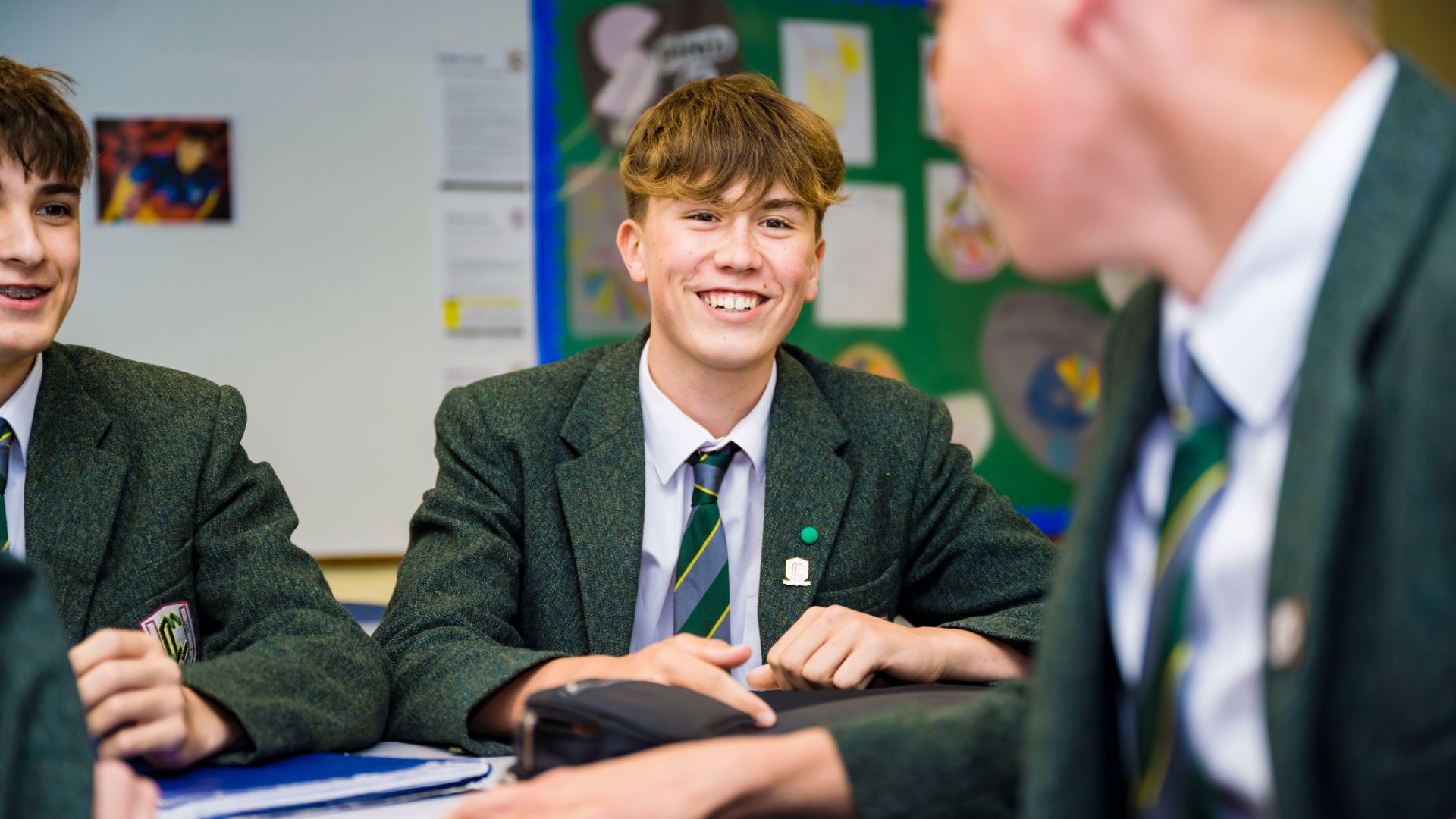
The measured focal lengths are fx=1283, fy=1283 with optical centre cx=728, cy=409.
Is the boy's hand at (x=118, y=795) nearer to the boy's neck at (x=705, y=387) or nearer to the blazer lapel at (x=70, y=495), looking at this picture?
the blazer lapel at (x=70, y=495)

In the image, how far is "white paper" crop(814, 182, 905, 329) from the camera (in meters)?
3.16

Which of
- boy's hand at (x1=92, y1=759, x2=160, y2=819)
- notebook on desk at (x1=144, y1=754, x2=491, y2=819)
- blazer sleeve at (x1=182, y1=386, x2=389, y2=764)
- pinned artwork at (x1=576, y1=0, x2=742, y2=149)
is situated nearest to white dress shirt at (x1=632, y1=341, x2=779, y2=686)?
blazer sleeve at (x1=182, y1=386, x2=389, y2=764)

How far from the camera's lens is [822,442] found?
1786 mm

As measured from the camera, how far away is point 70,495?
4.83 feet

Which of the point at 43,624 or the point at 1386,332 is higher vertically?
the point at 1386,332

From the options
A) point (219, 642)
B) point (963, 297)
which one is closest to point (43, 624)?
point (219, 642)

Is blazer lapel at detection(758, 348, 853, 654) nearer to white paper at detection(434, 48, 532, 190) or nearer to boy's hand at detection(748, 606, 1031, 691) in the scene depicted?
boy's hand at detection(748, 606, 1031, 691)

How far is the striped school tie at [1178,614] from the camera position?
Result: 28.0 inches

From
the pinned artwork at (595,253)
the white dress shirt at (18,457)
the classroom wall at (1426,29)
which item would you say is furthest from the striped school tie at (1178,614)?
the classroom wall at (1426,29)

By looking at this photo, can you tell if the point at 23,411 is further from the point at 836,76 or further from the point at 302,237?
the point at 836,76

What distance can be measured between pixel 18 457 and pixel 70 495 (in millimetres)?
83

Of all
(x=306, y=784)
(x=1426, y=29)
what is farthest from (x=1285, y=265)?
(x=1426, y=29)

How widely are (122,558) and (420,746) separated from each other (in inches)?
17.1

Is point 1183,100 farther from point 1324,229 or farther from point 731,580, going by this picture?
point 731,580
